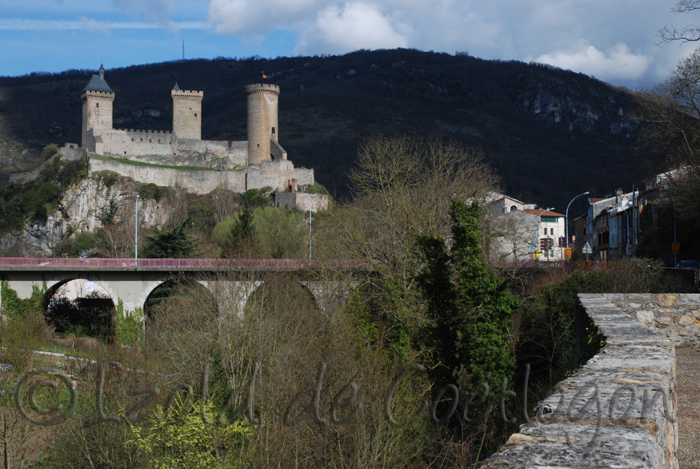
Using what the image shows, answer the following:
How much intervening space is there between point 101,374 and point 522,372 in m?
→ 10.5

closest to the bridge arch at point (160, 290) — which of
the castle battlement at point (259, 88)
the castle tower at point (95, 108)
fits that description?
the castle tower at point (95, 108)

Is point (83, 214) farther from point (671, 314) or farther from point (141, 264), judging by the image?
point (671, 314)

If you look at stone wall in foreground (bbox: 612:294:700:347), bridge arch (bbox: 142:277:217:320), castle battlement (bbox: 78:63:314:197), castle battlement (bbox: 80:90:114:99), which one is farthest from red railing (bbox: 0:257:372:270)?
castle battlement (bbox: 80:90:114:99)

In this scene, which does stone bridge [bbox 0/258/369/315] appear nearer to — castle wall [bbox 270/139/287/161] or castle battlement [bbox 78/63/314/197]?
castle battlement [bbox 78/63/314/197]

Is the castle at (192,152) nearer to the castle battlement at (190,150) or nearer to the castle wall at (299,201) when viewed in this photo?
the castle battlement at (190,150)

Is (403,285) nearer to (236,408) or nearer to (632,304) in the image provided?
(236,408)

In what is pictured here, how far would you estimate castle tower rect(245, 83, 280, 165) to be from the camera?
74.0 metres

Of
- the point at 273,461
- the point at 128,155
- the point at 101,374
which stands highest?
the point at 128,155

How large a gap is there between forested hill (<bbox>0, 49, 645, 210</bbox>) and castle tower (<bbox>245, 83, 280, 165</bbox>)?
41578 mm

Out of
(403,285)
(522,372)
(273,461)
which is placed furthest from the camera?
(403,285)

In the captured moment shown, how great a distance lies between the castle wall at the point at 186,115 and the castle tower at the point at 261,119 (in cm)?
657

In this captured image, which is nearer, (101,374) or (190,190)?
(101,374)

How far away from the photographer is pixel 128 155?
231 feet

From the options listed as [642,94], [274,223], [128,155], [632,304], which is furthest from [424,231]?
[128,155]
